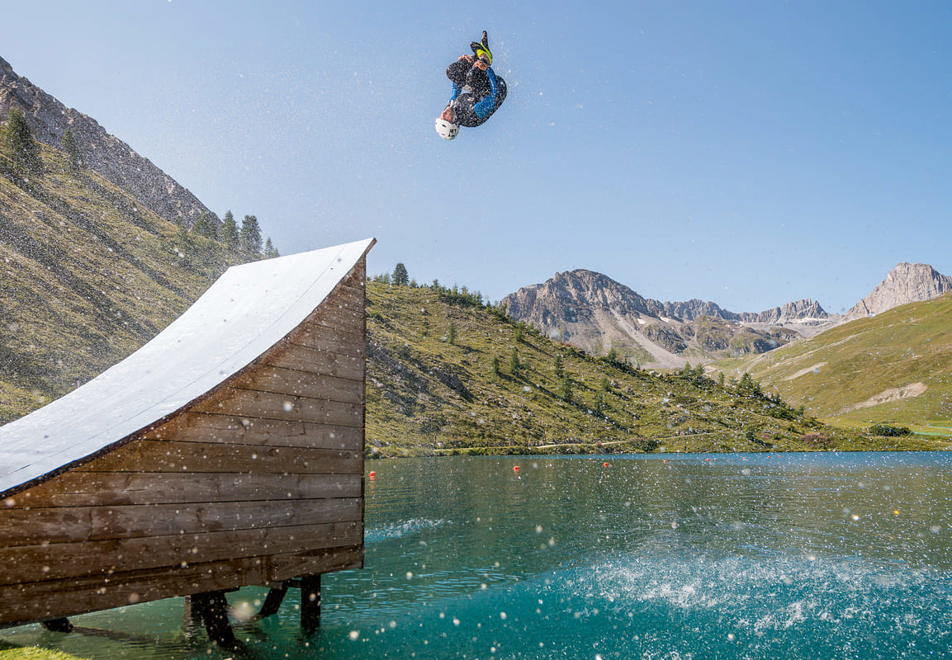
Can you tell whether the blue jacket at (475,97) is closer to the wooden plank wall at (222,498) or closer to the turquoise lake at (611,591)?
the wooden plank wall at (222,498)

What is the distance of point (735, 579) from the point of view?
21.7 meters

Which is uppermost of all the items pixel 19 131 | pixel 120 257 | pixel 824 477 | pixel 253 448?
pixel 19 131

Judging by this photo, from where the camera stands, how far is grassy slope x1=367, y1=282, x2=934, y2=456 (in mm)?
122750

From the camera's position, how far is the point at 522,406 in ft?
492

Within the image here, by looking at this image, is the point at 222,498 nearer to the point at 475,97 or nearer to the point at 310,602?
the point at 310,602

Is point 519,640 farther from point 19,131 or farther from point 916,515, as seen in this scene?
point 19,131

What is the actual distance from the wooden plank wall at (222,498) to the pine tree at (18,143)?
14683 centimetres

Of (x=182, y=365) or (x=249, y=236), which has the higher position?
(x=249, y=236)

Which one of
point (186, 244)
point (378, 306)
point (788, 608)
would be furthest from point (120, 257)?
point (788, 608)

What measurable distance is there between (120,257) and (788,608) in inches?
5251

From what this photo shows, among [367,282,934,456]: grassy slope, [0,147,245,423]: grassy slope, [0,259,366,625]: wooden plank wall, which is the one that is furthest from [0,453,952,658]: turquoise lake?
[367,282,934,456]: grassy slope

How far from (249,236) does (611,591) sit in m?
161

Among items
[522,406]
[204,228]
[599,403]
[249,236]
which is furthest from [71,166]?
[599,403]

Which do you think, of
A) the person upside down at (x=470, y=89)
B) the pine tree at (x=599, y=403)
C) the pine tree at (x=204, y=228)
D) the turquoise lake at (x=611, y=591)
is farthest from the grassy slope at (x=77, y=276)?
the pine tree at (x=599, y=403)
